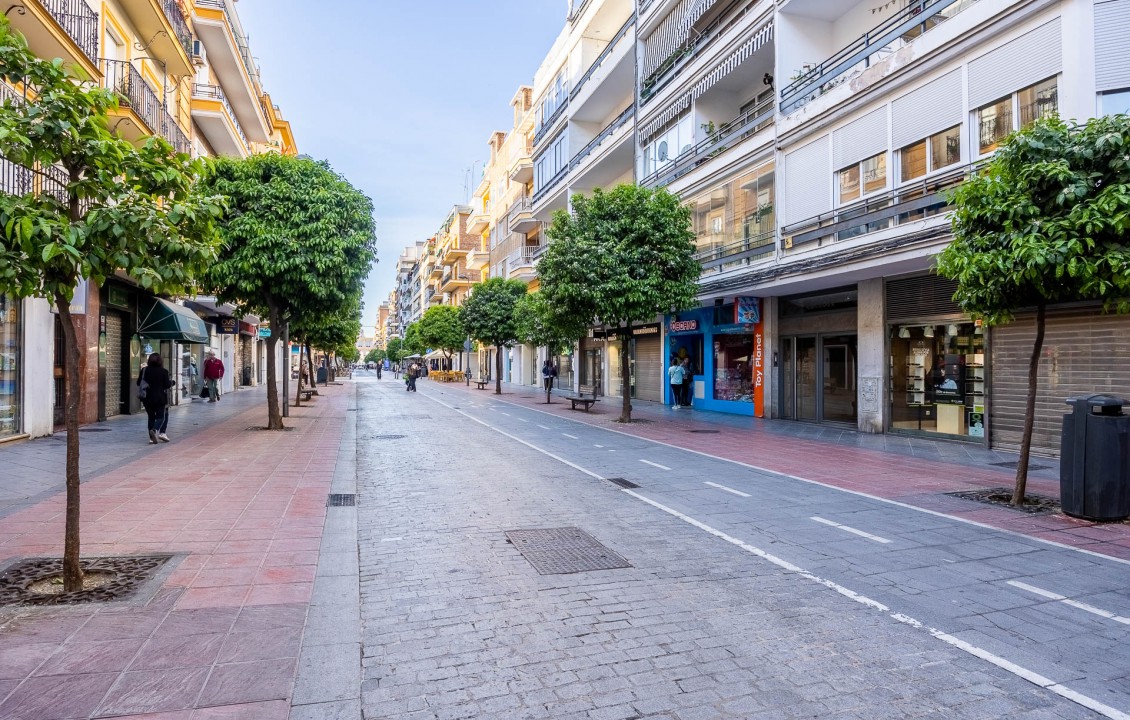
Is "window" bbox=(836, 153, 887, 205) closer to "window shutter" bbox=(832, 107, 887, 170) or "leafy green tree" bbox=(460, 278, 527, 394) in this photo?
"window shutter" bbox=(832, 107, 887, 170)

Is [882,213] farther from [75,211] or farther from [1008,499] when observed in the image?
[75,211]

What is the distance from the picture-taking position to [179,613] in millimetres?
4223

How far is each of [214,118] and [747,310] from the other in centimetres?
1827

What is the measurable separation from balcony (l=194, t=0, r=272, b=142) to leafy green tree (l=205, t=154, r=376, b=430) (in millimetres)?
11050

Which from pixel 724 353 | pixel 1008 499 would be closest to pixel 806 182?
pixel 724 353

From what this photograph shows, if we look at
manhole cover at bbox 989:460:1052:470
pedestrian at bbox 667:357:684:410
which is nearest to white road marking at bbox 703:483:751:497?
manhole cover at bbox 989:460:1052:470

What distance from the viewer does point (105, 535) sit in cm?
602

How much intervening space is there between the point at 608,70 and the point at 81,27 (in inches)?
712

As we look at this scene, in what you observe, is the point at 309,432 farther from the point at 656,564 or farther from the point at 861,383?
the point at 861,383

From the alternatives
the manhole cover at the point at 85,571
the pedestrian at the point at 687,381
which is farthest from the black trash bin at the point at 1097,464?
the pedestrian at the point at 687,381

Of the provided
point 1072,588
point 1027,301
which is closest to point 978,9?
point 1027,301

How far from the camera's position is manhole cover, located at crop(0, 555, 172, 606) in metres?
4.41

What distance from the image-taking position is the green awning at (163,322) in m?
19.2

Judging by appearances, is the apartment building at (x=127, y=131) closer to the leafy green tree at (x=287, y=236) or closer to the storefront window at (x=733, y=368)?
the leafy green tree at (x=287, y=236)
